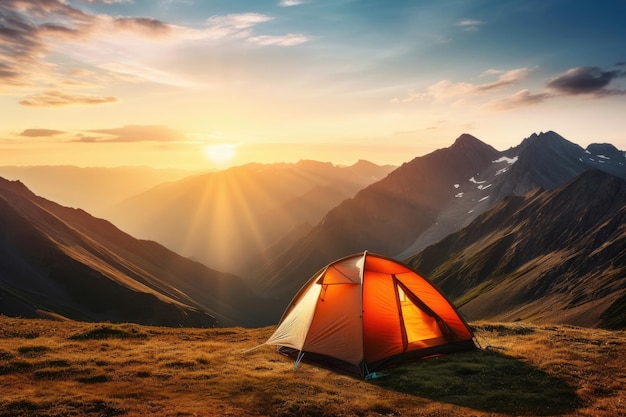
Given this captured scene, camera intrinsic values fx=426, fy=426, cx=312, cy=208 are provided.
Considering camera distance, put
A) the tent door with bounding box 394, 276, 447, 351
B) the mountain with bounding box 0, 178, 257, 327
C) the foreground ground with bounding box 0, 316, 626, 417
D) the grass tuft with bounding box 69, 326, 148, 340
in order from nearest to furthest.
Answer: the foreground ground with bounding box 0, 316, 626, 417
the tent door with bounding box 394, 276, 447, 351
the grass tuft with bounding box 69, 326, 148, 340
the mountain with bounding box 0, 178, 257, 327

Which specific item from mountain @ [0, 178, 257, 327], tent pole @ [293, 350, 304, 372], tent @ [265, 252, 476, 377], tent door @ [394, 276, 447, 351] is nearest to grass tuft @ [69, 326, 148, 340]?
tent @ [265, 252, 476, 377]

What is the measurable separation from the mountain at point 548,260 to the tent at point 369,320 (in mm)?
62402

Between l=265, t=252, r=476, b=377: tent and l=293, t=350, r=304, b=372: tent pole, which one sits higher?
l=265, t=252, r=476, b=377: tent

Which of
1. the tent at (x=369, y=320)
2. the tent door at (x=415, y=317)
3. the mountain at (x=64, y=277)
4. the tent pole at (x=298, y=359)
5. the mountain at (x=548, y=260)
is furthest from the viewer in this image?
the mountain at (x=64, y=277)

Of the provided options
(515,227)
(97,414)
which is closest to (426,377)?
(97,414)

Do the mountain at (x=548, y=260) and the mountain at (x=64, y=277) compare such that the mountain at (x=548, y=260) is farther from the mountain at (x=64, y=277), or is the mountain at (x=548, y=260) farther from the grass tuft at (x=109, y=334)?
the mountain at (x=64, y=277)

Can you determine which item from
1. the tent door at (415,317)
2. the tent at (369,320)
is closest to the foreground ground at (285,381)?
the tent at (369,320)

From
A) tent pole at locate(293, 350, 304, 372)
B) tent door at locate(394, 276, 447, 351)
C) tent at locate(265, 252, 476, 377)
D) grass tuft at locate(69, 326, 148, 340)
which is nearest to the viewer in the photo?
tent pole at locate(293, 350, 304, 372)

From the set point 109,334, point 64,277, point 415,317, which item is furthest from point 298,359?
point 64,277

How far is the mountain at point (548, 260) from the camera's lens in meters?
83.9

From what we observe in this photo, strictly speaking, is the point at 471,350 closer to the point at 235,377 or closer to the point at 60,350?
the point at 235,377

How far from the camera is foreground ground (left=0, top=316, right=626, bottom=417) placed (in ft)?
45.4

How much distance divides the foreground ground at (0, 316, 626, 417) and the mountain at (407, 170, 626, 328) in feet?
203

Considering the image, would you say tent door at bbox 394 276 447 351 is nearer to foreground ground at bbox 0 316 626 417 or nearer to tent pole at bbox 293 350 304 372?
foreground ground at bbox 0 316 626 417
